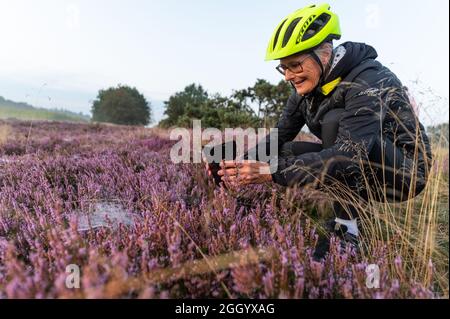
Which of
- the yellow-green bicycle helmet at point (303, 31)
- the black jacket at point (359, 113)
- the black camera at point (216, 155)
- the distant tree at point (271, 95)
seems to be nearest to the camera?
the black jacket at point (359, 113)

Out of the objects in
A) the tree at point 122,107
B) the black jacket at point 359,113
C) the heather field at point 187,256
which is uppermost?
the tree at point 122,107

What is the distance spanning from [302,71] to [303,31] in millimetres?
331

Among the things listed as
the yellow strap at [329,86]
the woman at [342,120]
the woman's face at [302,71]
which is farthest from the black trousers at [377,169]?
the woman's face at [302,71]

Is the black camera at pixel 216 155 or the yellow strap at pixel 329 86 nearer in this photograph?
the yellow strap at pixel 329 86

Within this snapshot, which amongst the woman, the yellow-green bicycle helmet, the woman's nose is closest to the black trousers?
the woman

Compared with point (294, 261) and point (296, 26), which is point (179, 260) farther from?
point (296, 26)

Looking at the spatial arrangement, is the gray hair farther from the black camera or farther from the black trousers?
the black camera

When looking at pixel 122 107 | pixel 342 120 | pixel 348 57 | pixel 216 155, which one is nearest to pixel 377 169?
pixel 342 120

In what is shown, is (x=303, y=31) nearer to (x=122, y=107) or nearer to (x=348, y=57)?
(x=348, y=57)

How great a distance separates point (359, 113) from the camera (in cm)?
277

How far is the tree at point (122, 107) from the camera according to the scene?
45469mm

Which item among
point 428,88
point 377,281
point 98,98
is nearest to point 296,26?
point 428,88

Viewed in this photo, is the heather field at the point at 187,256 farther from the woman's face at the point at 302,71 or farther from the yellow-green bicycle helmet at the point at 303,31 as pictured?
the yellow-green bicycle helmet at the point at 303,31

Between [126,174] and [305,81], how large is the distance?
6.70ft
